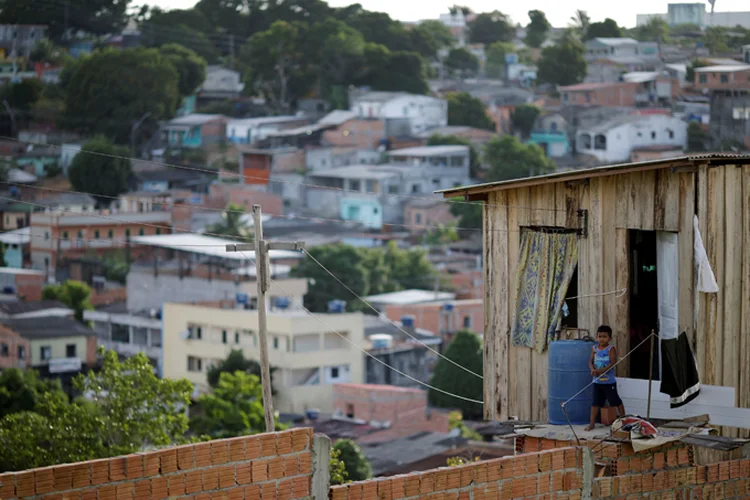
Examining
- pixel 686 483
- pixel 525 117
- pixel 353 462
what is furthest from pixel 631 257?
pixel 525 117

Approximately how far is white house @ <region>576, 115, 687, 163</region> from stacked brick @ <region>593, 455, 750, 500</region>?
8831cm

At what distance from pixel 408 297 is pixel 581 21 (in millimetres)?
66538

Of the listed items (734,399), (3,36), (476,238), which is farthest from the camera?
(3,36)

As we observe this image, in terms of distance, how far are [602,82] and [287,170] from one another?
30.6 meters

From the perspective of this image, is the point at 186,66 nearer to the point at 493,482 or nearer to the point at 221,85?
A: the point at 221,85

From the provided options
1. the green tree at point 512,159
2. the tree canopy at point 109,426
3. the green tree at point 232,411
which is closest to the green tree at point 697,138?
the green tree at point 512,159

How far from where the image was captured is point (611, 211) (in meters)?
11.1

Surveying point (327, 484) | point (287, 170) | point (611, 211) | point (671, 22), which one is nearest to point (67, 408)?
point (611, 211)

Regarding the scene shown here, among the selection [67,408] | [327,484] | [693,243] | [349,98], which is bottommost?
[67,408]

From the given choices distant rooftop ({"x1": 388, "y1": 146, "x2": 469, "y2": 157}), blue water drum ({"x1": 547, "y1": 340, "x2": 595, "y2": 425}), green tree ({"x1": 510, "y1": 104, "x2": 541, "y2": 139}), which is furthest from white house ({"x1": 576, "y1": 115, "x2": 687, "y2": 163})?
blue water drum ({"x1": 547, "y1": 340, "x2": 595, "y2": 425})

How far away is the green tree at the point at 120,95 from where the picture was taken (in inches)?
4286

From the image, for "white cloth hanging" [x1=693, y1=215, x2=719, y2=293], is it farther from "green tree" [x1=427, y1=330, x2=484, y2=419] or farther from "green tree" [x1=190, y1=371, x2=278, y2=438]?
"green tree" [x1=427, y1=330, x2=484, y2=419]

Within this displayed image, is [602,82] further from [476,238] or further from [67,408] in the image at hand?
[67,408]

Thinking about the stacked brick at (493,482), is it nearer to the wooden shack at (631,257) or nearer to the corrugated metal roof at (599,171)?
the wooden shack at (631,257)
